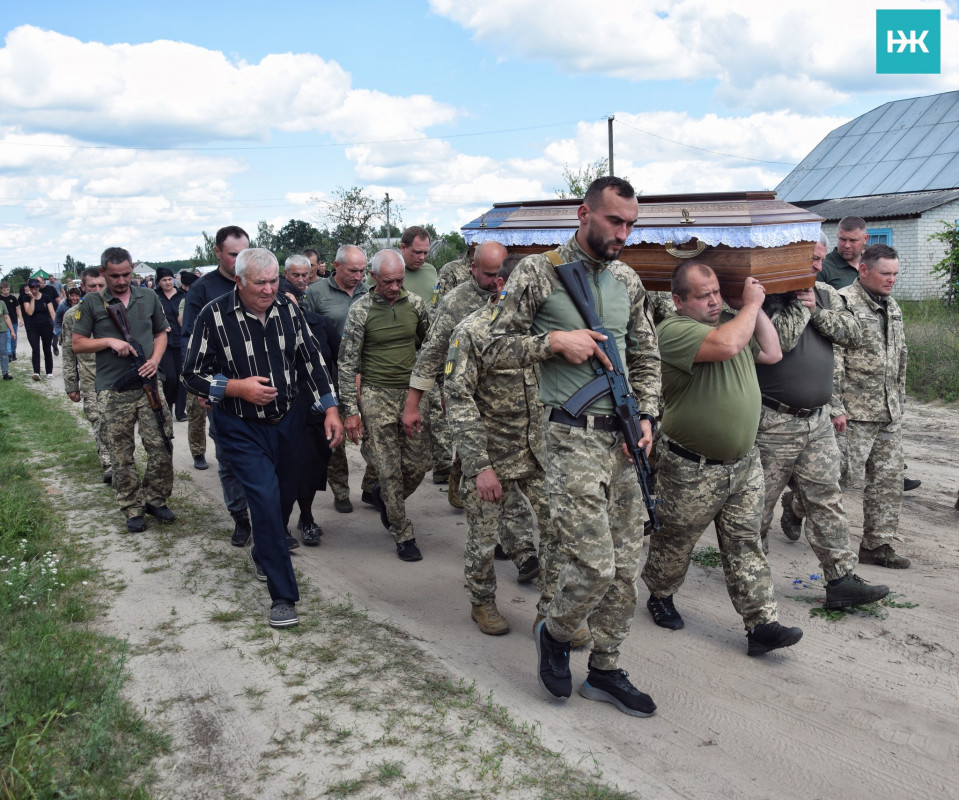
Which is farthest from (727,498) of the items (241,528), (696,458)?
(241,528)

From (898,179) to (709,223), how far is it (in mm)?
25250

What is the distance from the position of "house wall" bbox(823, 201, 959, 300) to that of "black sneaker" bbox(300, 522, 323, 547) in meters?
21.5

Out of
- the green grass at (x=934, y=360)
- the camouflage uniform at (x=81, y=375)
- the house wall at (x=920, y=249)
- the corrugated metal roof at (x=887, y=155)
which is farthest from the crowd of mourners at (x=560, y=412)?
the corrugated metal roof at (x=887, y=155)

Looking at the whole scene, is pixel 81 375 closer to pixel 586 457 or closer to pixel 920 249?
Result: pixel 586 457

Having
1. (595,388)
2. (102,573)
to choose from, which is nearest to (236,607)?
(102,573)

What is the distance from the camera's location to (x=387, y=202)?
44.5m

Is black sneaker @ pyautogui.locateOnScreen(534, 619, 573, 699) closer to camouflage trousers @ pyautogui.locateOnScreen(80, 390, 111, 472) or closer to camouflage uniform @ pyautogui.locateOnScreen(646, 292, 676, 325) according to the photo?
camouflage uniform @ pyautogui.locateOnScreen(646, 292, 676, 325)

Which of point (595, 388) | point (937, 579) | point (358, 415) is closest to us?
point (595, 388)

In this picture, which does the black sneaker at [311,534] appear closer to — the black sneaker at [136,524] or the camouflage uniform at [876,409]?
the black sneaker at [136,524]

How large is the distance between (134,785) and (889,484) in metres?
4.76

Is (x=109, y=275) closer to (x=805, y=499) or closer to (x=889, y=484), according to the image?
(x=805, y=499)

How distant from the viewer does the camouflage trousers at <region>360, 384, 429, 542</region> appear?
605cm

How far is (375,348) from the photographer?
20.4ft

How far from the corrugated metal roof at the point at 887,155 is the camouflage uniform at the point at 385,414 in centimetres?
2387
